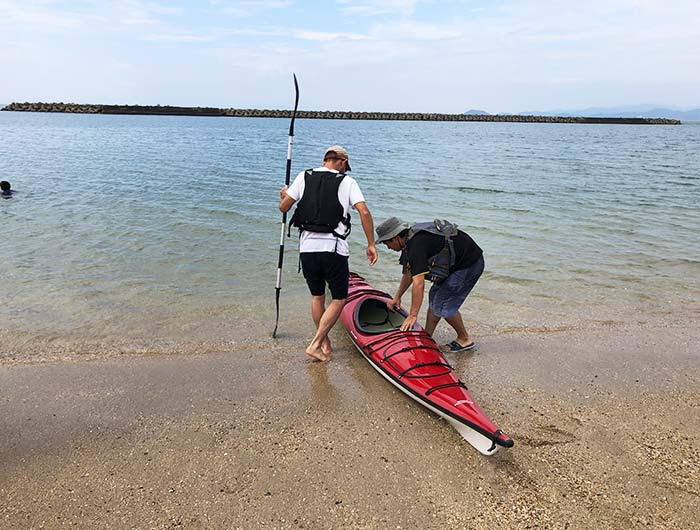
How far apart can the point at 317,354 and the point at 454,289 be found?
175cm

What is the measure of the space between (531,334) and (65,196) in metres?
16.4

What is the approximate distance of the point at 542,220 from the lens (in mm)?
13781

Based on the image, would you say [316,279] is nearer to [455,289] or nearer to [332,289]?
[332,289]

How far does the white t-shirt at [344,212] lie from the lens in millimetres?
4535

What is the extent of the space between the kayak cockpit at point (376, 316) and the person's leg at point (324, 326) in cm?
67

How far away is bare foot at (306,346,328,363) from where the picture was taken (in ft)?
17.1

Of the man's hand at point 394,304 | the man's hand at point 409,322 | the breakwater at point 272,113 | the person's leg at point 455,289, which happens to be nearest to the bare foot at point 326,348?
the man's hand at point 394,304

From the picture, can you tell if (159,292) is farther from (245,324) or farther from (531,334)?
(531,334)

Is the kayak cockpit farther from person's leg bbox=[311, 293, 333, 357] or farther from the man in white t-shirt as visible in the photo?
the man in white t-shirt

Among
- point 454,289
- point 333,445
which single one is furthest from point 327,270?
point 333,445

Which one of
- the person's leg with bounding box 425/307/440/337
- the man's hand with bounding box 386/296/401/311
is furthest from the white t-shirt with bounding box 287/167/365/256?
the person's leg with bounding box 425/307/440/337

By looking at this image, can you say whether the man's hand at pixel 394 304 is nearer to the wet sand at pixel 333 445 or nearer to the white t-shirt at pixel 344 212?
the wet sand at pixel 333 445

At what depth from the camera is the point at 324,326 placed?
5.08 m

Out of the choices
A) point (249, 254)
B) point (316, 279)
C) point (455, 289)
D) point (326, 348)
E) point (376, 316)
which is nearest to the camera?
point (316, 279)
